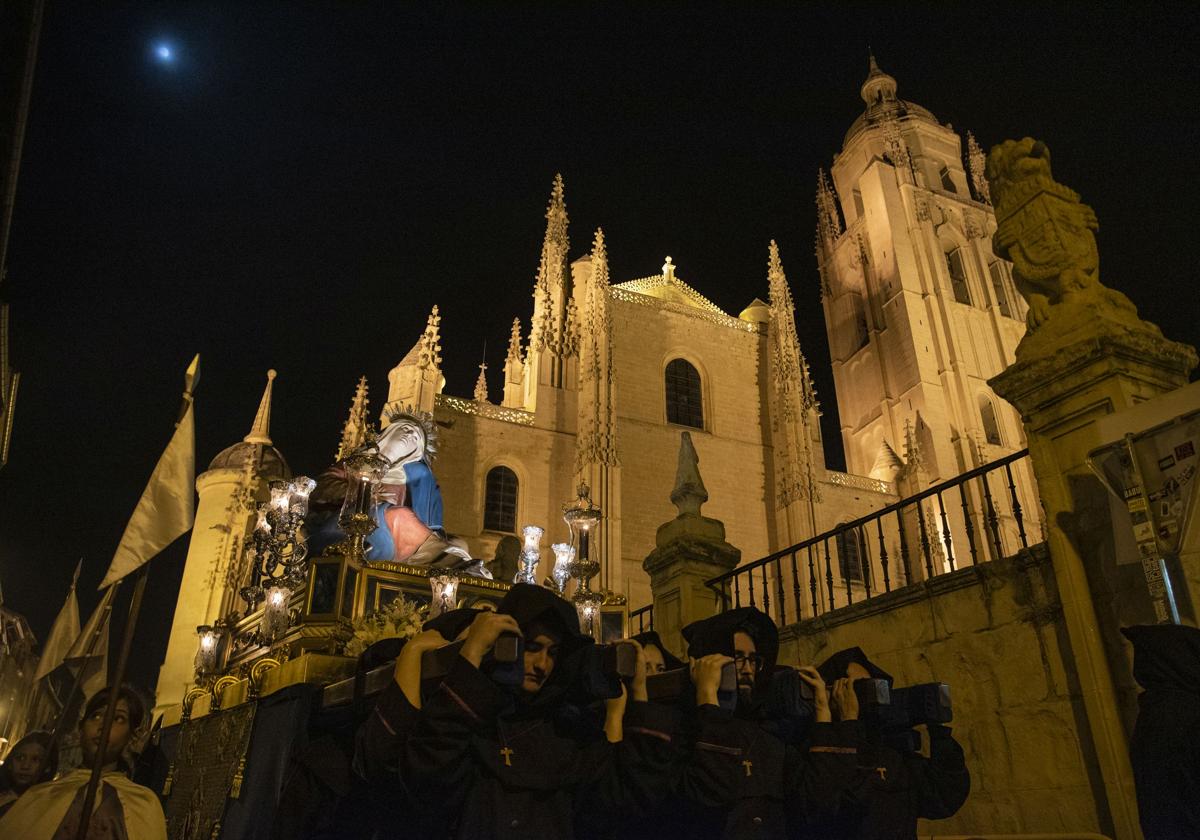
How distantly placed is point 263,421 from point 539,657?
2458 centimetres

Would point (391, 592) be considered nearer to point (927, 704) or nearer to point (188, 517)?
point (188, 517)

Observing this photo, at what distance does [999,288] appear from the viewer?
112ft

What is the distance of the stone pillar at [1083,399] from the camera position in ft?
13.3

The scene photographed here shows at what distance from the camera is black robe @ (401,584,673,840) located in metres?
2.14

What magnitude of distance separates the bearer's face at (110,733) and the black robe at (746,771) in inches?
78.8

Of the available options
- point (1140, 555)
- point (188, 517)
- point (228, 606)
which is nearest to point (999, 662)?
point (1140, 555)

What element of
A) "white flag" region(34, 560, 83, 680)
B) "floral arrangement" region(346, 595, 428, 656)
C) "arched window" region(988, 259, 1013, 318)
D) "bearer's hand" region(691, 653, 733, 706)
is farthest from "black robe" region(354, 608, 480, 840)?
"arched window" region(988, 259, 1013, 318)

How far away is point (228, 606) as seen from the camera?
711 inches

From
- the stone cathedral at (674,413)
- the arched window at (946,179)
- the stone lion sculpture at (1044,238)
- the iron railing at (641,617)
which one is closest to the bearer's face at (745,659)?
the stone lion sculpture at (1044,238)

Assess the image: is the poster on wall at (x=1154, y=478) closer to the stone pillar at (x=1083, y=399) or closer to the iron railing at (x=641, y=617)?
the stone pillar at (x=1083, y=399)

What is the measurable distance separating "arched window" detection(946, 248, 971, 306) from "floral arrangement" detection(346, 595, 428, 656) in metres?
34.0

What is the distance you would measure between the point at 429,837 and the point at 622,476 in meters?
19.1

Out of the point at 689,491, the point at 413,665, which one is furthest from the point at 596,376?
the point at 413,665

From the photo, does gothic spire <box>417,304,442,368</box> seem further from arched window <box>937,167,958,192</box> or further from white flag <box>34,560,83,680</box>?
arched window <box>937,167,958,192</box>
